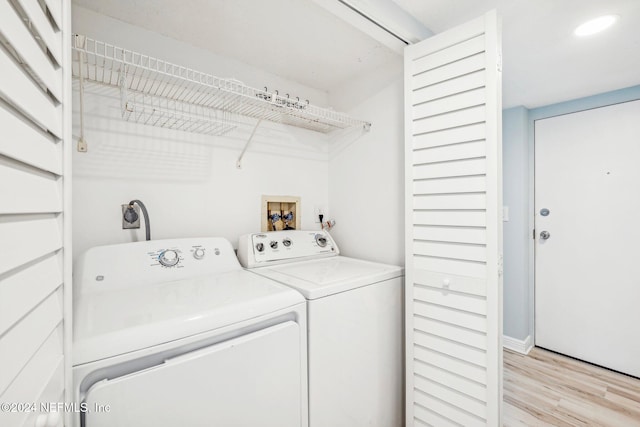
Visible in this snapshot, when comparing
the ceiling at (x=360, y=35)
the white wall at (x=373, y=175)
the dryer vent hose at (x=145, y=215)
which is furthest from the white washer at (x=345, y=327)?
the ceiling at (x=360, y=35)

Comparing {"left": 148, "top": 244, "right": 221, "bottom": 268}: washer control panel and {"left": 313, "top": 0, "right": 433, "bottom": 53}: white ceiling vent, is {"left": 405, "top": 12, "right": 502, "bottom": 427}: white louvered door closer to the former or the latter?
{"left": 313, "top": 0, "right": 433, "bottom": 53}: white ceiling vent

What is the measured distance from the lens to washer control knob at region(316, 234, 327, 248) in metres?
2.06

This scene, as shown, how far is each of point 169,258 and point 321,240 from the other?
1.00m

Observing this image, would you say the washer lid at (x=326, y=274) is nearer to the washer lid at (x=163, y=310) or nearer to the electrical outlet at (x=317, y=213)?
the washer lid at (x=163, y=310)

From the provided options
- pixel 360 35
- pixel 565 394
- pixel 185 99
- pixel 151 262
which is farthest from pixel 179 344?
pixel 565 394

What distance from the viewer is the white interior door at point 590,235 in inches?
89.1

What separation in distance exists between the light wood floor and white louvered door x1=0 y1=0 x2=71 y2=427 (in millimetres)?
2369

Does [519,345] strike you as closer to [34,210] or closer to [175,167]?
[175,167]

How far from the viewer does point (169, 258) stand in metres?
1.43

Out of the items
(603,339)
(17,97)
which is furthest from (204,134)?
(603,339)

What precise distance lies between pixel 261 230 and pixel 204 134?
71 centimetres

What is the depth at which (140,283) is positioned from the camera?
51.6 inches

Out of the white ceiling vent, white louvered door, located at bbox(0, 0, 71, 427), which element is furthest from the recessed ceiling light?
white louvered door, located at bbox(0, 0, 71, 427)

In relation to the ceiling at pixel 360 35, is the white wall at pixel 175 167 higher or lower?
lower
